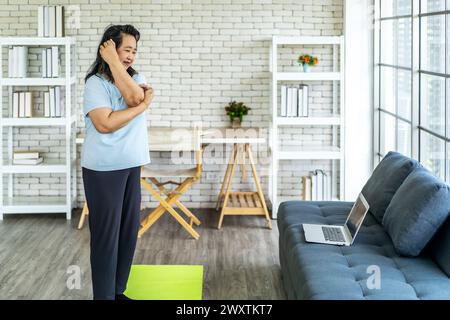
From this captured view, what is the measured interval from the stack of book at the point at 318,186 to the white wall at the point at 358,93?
21 cm

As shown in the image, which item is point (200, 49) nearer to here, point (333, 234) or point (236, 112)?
point (236, 112)

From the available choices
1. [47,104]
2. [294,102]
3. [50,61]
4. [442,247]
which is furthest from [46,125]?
[442,247]

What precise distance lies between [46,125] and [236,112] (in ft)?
6.54

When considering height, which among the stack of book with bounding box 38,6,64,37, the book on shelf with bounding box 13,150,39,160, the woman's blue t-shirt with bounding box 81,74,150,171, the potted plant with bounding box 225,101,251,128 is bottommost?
the book on shelf with bounding box 13,150,39,160

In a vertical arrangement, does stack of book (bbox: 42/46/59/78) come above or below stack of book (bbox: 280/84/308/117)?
above

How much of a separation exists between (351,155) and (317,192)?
1.75ft

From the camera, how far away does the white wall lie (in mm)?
7793

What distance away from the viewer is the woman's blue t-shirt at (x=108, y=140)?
434cm

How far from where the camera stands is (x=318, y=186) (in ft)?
25.7

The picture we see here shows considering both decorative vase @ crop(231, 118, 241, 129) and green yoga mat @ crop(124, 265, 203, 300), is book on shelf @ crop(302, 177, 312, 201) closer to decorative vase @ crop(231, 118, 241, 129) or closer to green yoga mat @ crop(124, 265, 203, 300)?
decorative vase @ crop(231, 118, 241, 129)

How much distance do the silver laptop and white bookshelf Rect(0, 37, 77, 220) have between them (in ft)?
11.1

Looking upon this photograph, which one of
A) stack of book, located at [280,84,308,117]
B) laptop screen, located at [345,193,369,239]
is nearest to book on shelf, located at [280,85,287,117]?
stack of book, located at [280,84,308,117]

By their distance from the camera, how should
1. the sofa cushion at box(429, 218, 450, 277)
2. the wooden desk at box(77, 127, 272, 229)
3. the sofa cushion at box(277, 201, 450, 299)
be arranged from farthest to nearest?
the wooden desk at box(77, 127, 272, 229), the sofa cushion at box(429, 218, 450, 277), the sofa cushion at box(277, 201, 450, 299)

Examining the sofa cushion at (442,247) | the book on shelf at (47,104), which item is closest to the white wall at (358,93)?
the book on shelf at (47,104)
